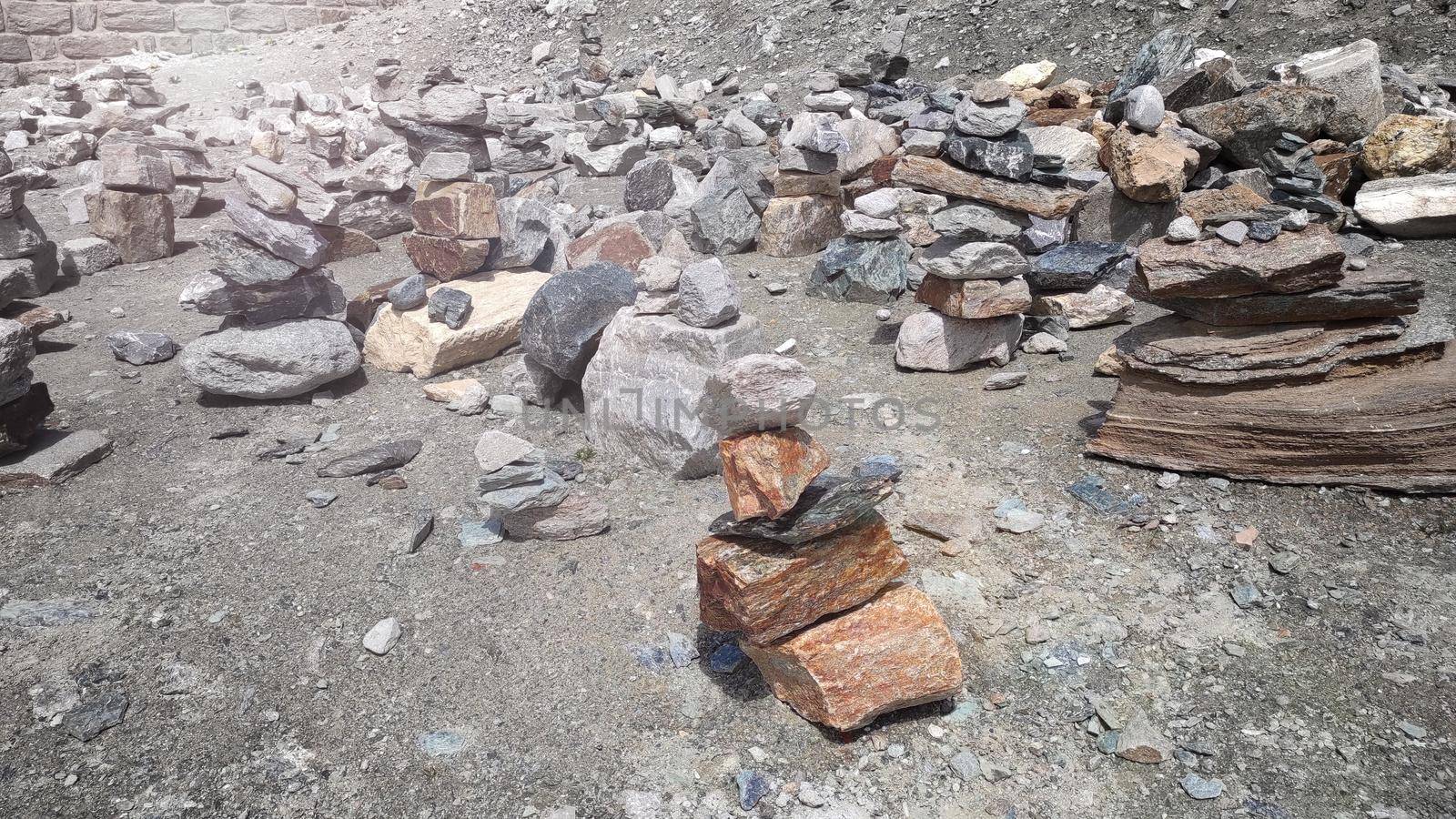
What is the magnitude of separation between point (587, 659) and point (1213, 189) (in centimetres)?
541

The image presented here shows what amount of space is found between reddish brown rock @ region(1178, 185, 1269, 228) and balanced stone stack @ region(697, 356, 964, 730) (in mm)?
3943

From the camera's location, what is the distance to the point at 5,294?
625cm

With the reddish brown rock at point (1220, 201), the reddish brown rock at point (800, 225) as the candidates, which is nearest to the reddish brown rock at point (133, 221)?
the reddish brown rock at point (800, 225)

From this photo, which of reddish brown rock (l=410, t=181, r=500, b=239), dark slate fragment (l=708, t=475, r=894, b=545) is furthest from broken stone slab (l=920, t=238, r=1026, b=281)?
reddish brown rock (l=410, t=181, r=500, b=239)

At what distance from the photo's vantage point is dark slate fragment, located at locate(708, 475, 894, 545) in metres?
2.87

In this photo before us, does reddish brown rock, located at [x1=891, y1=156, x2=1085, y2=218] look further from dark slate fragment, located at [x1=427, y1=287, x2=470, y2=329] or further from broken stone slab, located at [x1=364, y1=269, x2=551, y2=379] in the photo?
dark slate fragment, located at [x1=427, y1=287, x2=470, y2=329]

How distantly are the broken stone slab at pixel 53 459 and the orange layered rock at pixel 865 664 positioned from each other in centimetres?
381

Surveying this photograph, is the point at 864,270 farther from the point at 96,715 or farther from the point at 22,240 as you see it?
the point at 22,240

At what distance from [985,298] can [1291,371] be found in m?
1.67

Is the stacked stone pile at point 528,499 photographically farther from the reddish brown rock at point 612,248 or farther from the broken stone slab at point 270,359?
the reddish brown rock at point 612,248

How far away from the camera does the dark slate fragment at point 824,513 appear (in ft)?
9.43

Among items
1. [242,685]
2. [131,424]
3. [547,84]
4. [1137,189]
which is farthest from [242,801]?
[547,84]

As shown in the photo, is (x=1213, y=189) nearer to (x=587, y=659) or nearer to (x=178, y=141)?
(x=587, y=659)

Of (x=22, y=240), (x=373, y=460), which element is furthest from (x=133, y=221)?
(x=373, y=460)
